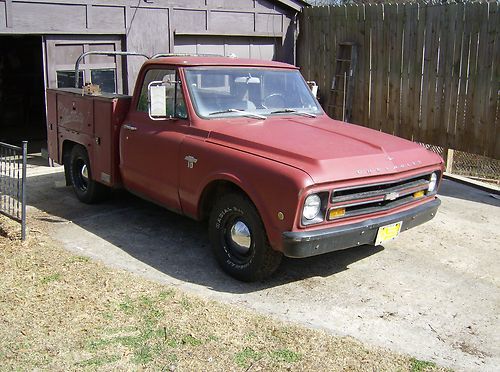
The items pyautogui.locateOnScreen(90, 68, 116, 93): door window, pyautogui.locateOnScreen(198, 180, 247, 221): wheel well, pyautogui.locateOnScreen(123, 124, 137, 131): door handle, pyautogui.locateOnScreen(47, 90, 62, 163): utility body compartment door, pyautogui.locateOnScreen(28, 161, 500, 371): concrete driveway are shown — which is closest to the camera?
pyautogui.locateOnScreen(28, 161, 500, 371): concrete driveway

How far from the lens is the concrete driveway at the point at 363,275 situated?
4.20 metres

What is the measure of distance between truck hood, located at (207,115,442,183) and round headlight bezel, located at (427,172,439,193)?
0.14 meters

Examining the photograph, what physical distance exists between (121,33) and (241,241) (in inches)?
245

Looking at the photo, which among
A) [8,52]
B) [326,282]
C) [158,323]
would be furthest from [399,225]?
[8,52]

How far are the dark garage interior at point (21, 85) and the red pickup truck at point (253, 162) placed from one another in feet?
27.3

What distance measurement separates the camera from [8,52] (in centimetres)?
1421

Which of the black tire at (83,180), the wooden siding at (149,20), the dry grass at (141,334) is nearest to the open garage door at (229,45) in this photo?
the wooden siding at (149,20)

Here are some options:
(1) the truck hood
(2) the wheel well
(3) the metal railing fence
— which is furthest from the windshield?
(3) the metal railing fence

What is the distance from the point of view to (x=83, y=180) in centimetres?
744

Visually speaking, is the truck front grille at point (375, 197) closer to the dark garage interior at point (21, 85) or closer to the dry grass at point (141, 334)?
the dry grass at point (141, 334)

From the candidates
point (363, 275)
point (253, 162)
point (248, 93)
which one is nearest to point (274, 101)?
point (248, 93)

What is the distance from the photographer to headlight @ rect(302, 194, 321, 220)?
170 inches

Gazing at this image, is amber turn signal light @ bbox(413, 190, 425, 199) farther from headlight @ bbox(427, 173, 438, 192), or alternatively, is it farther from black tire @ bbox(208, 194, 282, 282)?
black tire @ bbox(208, 194, 282, 282)

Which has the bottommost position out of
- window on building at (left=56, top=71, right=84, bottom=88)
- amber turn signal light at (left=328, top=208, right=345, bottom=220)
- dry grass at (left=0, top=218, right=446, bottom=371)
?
dry grass at (left=0, top=218, right=446, bottom=371)
